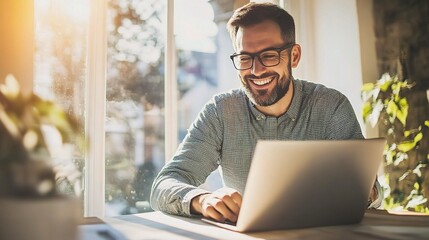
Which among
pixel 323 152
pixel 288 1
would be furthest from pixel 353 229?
pixel 288 1

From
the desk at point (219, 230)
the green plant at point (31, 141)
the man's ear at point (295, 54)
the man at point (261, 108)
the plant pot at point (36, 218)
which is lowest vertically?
the desk at point (219, 230)

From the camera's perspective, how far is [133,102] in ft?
7.87

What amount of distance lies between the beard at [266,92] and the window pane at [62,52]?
0.87m

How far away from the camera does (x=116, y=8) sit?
93.4 inches

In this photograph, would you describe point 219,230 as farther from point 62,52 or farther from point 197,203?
point 62,52

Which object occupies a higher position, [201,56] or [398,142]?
[201,56]

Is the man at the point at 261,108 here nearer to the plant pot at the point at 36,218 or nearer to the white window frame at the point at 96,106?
the white window frame at the point at 96,106

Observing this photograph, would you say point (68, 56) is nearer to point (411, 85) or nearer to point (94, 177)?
point (94, 177)

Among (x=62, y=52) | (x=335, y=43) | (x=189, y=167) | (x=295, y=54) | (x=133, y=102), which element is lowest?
(x=189, y=167)

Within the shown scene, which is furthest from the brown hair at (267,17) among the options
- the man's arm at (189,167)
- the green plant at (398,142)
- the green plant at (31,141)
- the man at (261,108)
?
the green plant at (31,141)

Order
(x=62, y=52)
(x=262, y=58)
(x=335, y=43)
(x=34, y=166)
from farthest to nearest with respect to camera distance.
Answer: (x=335, y=43) < (x=62, y=52) < (x=262, y=58) < (x=34, y=166)

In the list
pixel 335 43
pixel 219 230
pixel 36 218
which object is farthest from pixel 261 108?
pixel 335 43

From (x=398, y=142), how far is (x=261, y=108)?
53.4 inches

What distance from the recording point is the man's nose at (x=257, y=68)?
5.43 ft
